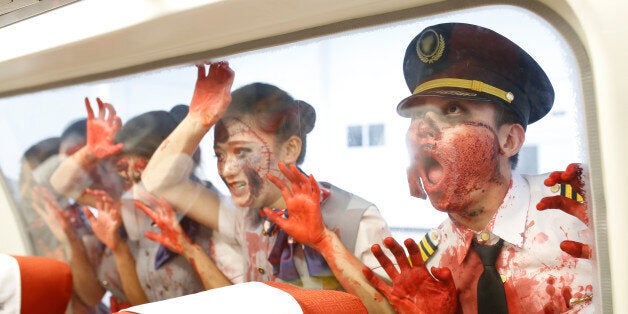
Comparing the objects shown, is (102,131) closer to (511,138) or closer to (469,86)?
(469,86)

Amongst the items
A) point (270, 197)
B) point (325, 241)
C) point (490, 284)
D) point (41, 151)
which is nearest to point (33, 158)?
point (41, 151)

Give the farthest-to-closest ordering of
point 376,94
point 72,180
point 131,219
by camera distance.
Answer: point 72,180, point 131,219, point 376,94

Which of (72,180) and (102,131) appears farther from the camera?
(72,180)

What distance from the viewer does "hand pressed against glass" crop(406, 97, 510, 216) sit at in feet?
6.72

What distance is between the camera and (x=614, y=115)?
5.37ft

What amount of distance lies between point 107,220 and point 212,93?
42.9 inches

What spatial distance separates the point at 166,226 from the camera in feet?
10.0

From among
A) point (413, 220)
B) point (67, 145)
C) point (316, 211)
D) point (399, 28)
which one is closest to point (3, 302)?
point (67, 145)

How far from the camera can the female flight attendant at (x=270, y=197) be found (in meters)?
2.42

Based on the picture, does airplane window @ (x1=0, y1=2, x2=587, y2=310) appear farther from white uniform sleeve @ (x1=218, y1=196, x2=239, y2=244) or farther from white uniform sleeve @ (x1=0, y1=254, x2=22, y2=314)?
white uniform sleeve @ (x1=0, y1=254, x2=22, y2=314)

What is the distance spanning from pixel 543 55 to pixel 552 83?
0.09 meters

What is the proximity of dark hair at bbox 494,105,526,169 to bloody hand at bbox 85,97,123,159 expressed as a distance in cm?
199

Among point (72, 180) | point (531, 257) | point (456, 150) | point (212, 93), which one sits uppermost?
point (212, 93)

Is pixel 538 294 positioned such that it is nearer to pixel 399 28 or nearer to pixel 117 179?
pixel 399 28
